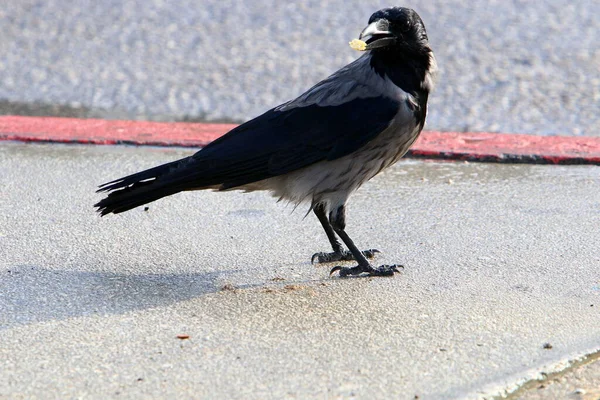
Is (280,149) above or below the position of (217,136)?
above

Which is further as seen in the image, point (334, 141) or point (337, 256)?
point (337, 256)

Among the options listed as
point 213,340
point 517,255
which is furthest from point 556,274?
point 213,340

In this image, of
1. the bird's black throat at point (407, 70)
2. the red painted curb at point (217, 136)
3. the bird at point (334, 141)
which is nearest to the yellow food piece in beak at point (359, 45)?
the bird at point (334, 141)

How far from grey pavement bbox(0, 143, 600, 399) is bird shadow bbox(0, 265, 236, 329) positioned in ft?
0.04

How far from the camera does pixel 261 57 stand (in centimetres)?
852

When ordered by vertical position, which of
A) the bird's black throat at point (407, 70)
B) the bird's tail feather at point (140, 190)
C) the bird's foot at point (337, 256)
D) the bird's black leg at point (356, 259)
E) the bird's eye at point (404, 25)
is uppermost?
the bird's eye at point (404, 25)

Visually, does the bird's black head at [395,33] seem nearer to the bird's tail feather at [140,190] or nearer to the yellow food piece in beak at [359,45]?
the yellow food piece in beak at [359,45]

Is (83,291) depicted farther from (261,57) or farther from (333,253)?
(261,57)

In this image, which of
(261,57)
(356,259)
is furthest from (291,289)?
(261,57)

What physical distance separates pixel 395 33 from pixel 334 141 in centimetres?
56

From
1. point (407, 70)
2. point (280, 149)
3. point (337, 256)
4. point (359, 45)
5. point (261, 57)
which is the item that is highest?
point (359, 45)

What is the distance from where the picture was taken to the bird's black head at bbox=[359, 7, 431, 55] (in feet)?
14.0

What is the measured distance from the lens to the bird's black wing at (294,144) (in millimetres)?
4246

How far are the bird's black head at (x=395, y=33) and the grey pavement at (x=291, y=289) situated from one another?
0.95m
